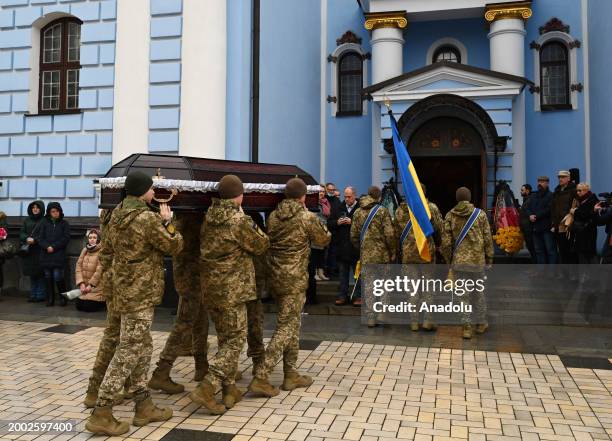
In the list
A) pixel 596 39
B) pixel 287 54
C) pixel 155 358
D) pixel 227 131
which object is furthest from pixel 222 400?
pixel 596 39

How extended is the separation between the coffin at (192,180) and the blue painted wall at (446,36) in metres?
11.6

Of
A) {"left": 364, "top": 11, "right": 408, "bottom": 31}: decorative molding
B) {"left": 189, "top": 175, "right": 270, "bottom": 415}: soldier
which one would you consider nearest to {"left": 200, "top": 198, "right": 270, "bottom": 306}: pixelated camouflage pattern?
{"left": 189, "top": 175, "right": 270, "bottom": 415}: soldier

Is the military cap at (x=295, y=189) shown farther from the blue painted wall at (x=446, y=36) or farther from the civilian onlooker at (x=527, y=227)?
the blue painted wall at (x=446, y=36)

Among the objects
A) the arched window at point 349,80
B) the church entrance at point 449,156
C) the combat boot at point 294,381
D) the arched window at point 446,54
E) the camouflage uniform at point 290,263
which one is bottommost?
the combat boot at point 294,381

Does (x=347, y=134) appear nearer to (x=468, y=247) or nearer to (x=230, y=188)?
(x=468, y=247)

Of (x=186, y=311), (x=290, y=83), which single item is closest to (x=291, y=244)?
(x=186, y=311)

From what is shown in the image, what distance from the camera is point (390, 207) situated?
9.00 metres

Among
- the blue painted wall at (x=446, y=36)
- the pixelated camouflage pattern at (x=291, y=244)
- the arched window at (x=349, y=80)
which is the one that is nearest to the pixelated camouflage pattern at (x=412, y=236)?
the pixelated camouflage pattern at (x=291, y=244)

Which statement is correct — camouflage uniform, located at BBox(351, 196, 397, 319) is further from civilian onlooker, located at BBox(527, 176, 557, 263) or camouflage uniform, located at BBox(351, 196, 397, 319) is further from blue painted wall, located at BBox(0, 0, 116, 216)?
blue painted wall, located at BBox(0, 0, 116, 216)

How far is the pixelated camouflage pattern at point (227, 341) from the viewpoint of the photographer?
190 inches

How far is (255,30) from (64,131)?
416 centimetres

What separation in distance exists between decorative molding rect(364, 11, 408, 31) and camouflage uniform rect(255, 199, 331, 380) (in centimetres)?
1133

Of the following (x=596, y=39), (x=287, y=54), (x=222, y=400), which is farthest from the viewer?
(x=596, y=39)

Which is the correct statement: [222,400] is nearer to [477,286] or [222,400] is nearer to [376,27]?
[477,286]
